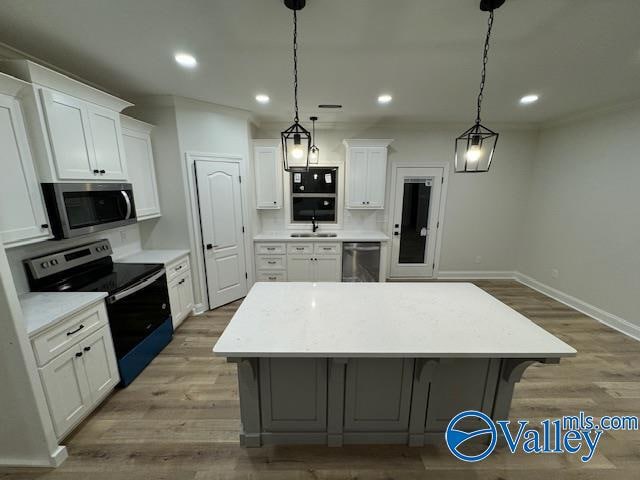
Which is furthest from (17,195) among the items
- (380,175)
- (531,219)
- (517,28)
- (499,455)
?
(531,219)

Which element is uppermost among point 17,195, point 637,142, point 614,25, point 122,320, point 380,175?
point 614,25

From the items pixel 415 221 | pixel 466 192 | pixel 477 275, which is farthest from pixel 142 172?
pixel 477 275

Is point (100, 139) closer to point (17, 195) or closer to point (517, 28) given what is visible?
point (17, 195)

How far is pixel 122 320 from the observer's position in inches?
81.0

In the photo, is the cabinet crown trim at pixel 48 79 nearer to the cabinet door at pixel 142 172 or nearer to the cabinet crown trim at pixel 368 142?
the cabinet door at pixel 142 172

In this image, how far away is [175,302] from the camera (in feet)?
9.43

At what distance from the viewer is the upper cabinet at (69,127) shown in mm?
1700

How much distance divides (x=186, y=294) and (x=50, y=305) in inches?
57.1

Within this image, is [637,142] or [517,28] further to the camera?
[637,142]

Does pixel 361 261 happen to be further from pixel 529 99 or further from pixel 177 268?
pixel 529 99

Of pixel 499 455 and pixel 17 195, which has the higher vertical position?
pixel 17 195

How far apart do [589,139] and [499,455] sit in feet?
13.3

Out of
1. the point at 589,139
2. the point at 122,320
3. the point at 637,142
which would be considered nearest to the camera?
the point at 122,320

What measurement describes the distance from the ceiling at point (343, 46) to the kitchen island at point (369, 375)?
71.6 inches
